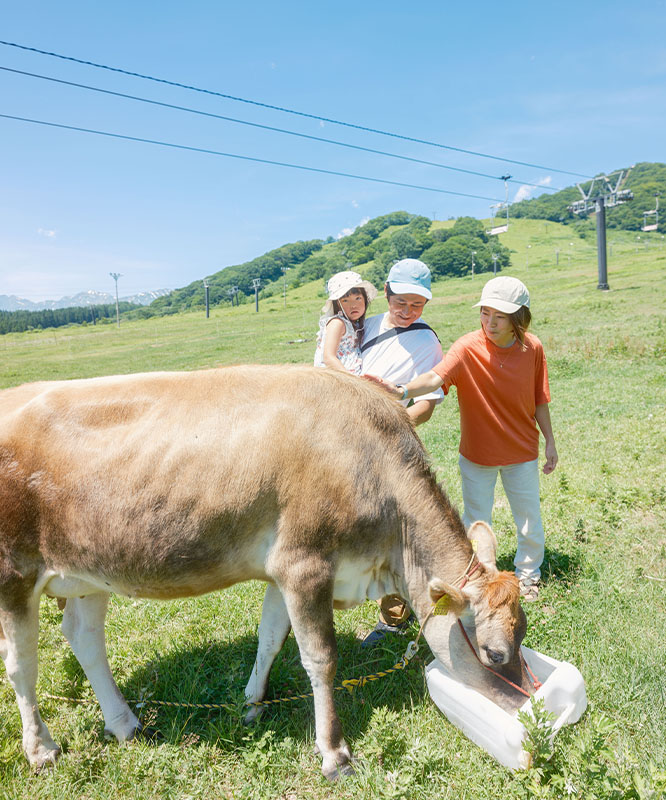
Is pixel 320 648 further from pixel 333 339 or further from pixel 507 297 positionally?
pixel 507 297

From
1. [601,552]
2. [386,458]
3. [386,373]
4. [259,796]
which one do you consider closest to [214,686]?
[259,796]

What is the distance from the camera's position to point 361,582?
369 cm

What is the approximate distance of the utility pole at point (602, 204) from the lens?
38.6m

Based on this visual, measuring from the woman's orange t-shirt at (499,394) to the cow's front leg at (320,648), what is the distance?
2.35 m

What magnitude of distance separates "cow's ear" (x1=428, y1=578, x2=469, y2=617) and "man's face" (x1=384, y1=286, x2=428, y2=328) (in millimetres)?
2174

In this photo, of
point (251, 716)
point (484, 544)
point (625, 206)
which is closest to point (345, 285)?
point (484, 544)

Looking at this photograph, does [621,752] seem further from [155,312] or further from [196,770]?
[155,312]

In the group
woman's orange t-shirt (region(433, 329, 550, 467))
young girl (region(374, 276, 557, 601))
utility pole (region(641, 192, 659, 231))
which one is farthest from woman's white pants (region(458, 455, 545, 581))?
utility pole (region(641, 192, 659, 231))

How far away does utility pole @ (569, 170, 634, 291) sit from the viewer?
3862cm

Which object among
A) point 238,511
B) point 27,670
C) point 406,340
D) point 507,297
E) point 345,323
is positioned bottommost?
point 27,670

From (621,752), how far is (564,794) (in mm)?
517

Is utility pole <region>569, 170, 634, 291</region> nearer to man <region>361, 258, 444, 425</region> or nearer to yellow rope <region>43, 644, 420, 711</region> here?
man <region>361, 258, 444, 425</region>

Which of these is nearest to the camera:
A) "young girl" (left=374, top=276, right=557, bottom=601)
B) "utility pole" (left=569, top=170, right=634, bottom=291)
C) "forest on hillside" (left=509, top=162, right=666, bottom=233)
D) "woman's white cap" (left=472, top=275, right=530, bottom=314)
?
"woman's white cap" (left=472, top=275, right=530, bottom=314)

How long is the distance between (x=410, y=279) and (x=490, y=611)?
2.55 m
